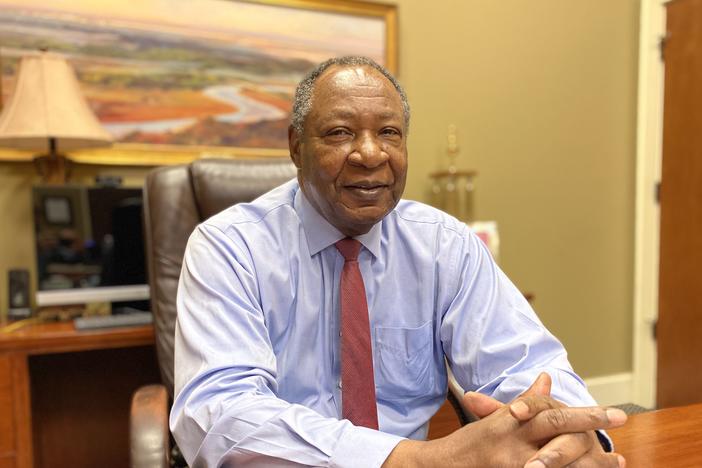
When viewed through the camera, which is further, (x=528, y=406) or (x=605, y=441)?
(x=605, y=441)

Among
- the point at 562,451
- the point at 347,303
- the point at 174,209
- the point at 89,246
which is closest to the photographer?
the point at 562,451

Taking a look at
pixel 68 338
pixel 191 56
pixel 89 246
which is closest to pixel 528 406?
pixel 68 338

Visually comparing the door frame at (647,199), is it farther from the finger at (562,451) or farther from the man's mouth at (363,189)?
the finger at (562,451)

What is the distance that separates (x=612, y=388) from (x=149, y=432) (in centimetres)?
280

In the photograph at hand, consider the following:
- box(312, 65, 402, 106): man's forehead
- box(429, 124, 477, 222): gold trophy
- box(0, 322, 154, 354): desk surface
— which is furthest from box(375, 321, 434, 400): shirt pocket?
box(429, 124, 477, 222): gold trophy

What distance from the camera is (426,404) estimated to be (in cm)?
117

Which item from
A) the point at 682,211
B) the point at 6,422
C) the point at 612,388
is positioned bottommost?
the point at 612,388

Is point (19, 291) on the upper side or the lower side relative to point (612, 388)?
upper

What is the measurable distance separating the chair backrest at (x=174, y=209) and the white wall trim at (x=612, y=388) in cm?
237

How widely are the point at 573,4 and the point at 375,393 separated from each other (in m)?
2.55

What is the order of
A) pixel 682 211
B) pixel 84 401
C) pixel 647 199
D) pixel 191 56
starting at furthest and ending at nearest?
pixel 647 199 → pixel 682 211 → pixel 191 56 → pixel 84 401

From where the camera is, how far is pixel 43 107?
1714mm

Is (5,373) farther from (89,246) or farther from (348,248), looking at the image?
(348,248)

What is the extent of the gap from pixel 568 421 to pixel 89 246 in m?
1.59
